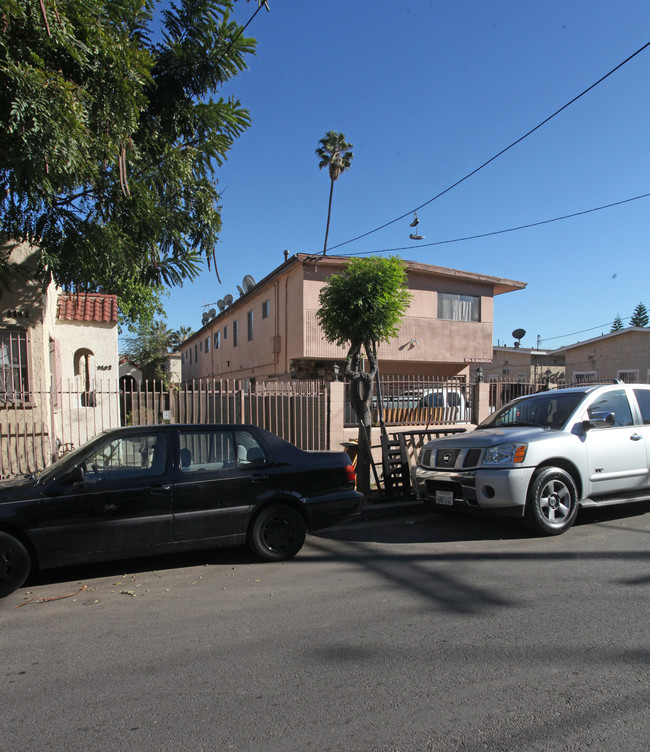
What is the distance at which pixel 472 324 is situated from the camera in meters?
22.9

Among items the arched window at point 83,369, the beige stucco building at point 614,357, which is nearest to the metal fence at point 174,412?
the arched window at point 83,369

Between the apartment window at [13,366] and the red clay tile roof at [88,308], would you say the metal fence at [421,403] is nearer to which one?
the apartment window at [13,366]

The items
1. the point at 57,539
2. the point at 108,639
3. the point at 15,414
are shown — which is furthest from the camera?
the point at 15,414

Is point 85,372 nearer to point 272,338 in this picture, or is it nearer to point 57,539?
point 272,338

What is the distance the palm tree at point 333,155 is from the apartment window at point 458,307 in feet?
32.1

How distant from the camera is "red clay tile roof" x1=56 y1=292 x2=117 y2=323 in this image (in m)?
13.3

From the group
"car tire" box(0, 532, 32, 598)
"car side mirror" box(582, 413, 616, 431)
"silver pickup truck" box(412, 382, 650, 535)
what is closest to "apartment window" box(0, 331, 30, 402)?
"car tire" box(0, 532, 32, 598)

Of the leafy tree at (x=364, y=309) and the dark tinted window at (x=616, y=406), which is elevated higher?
the leafy tree at (x=364, y=309)

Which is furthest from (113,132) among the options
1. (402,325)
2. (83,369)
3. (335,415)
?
(402,325)

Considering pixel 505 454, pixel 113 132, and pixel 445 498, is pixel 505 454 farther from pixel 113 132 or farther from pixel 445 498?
pixel 113 132

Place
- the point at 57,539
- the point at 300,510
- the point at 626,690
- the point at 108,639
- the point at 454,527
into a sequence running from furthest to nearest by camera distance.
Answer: the point at 454,527 → the point at 300,510 → the point at 57,539 → the point at 108,639 → the point at 626,690

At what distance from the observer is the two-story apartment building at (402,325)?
65.6ft

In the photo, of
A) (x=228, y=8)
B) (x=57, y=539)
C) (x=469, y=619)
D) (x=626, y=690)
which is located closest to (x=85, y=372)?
(x=228, y=8)

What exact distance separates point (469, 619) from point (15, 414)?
27.1 feet
